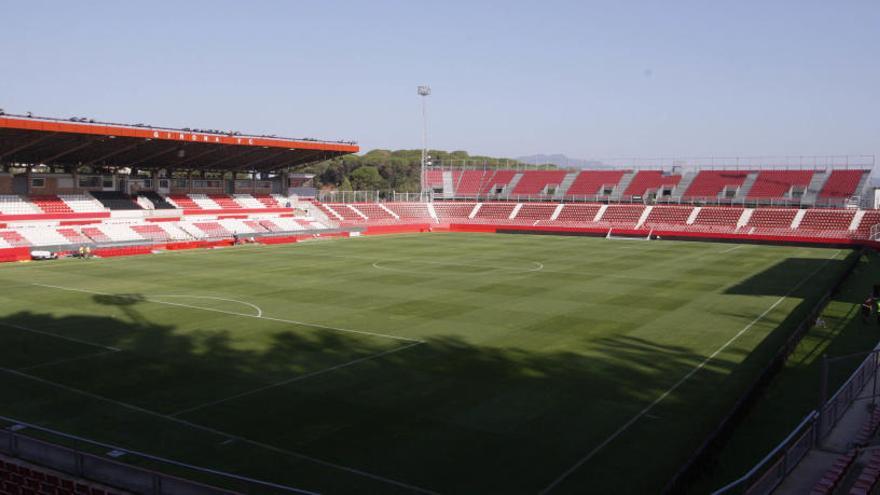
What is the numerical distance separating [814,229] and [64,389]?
212 feet

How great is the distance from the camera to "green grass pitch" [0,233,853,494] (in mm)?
13070

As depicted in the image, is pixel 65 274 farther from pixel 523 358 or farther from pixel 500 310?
pixel 523 358

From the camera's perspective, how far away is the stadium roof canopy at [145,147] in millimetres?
47312

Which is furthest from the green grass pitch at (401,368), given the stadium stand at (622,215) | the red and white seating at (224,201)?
the stadium stand at (622,215)

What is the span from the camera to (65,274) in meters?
37.8

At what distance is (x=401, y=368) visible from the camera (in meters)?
18.9

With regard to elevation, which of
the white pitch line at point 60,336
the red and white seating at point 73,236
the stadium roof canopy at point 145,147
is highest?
the stadium roof canopy at point 145,147

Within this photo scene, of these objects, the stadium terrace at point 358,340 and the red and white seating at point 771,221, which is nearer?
the stadium terrace at point 358,340

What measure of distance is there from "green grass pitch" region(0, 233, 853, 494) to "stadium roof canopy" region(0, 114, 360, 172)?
14.5 metres

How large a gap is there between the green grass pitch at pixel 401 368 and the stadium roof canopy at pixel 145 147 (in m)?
14.5

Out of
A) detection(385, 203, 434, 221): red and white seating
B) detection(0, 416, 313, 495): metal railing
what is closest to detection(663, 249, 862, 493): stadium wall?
detection(0, 416, 313, 495): metal railing

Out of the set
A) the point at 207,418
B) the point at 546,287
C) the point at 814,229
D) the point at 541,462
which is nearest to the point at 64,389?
the point at 207,418

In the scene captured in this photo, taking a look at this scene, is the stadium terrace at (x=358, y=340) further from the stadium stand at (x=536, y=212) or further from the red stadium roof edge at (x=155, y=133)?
the stadium stand at (x=536, y=212)

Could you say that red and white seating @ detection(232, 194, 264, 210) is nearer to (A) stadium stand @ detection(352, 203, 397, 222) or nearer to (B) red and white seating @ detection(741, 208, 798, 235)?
(A) stadium stand @ detection(352, 203, 397, 222)
